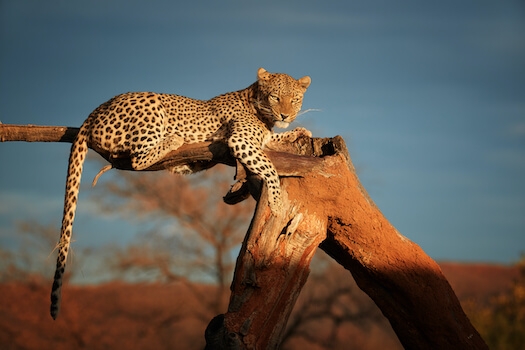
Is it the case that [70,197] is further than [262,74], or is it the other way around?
[262,74]

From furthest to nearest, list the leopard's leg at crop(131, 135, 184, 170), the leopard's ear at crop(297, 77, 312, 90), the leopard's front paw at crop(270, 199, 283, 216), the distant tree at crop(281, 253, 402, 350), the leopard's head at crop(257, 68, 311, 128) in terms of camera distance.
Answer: the distant tree at crop(281, 253, 402, 350), the leopard's ear at crop(297, 77, 312, 90), the leopard's head at crop(257, 68, 311, 128), the leopard's leg at crop(131, 135, 184, 170), the leopard's front paw at crop(270, 199, 283, 216)

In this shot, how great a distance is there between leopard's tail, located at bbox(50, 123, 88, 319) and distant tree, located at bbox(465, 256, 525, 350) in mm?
12367

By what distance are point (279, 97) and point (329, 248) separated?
2.17 metres

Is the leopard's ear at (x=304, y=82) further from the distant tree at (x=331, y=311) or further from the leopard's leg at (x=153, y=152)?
the distant tree at (x=331, y=311)

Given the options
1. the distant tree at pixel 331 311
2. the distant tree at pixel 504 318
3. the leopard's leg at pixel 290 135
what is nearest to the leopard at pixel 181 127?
the leopard's leg at pixel 290 135

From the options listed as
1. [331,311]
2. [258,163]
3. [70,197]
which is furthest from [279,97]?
[331,311]

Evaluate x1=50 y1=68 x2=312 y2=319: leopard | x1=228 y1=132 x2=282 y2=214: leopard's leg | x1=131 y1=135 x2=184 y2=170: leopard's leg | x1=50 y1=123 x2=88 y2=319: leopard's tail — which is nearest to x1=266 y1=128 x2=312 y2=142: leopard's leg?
x1=50 y1=68 x2=312 y2=319: leopard

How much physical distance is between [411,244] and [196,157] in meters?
3.09

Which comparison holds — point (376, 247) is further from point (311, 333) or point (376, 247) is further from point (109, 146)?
point (311, 333)

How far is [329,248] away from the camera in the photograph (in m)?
6.89

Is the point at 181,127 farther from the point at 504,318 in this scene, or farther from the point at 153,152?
the point at 504,318

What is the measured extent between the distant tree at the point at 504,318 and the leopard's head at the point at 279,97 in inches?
427

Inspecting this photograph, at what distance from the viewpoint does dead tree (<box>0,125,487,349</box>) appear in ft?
18.9

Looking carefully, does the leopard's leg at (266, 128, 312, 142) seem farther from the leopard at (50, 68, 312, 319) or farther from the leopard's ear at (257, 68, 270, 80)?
the leopard's ear at (257, 68, 270, 80)
